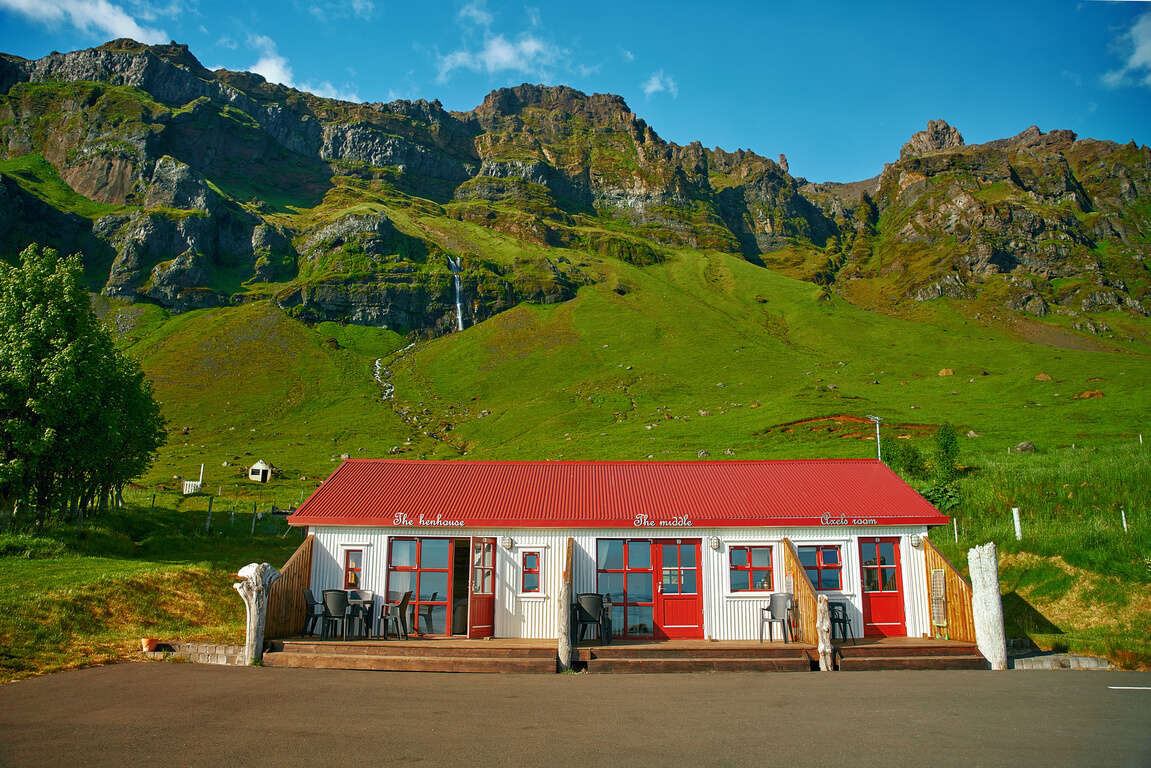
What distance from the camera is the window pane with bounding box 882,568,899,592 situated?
21.5 meters

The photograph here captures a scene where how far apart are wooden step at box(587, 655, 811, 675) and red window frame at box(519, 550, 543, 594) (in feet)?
13.6

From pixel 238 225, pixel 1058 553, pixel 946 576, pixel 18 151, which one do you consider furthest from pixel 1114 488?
pixel 18 151

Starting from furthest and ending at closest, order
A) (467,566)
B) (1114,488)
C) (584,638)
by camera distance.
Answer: (1114,488) < (467,566) < (584,638)

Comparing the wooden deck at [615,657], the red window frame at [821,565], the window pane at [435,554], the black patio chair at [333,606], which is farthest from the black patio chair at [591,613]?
the black patio chair at [333,606]

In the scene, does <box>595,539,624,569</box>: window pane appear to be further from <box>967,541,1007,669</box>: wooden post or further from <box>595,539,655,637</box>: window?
<box>967,541,1007,669</box>: wooden post

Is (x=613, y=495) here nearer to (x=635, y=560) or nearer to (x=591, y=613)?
(x=635, y=560)

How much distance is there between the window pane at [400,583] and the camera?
21250 millimetres

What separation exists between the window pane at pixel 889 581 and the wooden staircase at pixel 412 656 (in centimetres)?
1044

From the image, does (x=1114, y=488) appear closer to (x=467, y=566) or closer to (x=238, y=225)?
(x=467, y=566)

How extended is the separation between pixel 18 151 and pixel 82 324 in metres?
204

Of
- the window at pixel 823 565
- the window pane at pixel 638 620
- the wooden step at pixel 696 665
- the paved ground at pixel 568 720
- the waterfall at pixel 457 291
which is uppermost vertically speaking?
the waterfall at pixel 457 291

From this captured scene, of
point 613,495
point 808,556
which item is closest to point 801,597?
point 808,556

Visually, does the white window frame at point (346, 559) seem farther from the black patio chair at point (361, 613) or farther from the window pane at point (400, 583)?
the window pane at point (400, 583)

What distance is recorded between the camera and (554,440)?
7994cm
